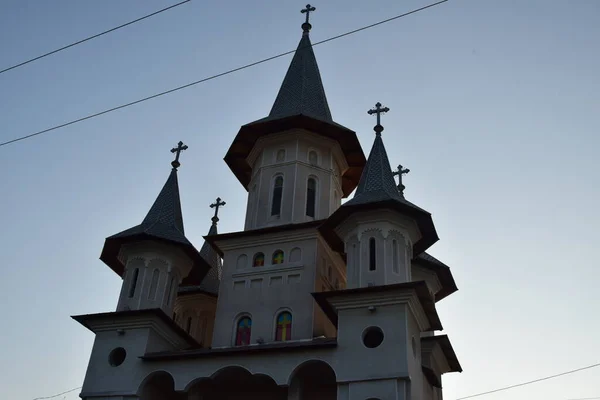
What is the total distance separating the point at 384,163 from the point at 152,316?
9.67 meters

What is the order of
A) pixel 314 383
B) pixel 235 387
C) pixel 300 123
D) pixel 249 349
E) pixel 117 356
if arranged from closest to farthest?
pixel 249 349 < pixel 314 383 < pixel 235 387 < pixel 117 356 < pixel 300 123

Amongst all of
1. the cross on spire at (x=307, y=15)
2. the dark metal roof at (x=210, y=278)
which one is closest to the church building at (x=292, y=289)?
the dark metal roof at (x=210, y=278)

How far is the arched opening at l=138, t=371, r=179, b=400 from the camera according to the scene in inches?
926

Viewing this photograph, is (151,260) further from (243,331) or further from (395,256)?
(395,256)

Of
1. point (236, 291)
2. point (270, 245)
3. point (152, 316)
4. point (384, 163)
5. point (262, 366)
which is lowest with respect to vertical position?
point (262, 366)

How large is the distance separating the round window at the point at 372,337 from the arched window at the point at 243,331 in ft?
16.9

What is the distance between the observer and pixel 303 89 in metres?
32.6

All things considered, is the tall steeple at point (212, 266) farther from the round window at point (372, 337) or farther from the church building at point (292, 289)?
the round window at point (372, 337)

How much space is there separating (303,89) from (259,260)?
30.4 feet

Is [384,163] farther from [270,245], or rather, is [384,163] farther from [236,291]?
[236,291]

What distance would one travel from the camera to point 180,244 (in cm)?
2714

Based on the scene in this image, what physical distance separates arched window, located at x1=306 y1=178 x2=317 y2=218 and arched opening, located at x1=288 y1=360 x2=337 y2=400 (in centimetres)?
726

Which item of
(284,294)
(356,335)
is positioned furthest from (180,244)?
(356,335)

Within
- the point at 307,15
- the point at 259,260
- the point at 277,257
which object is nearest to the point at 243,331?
the point at 259,260
